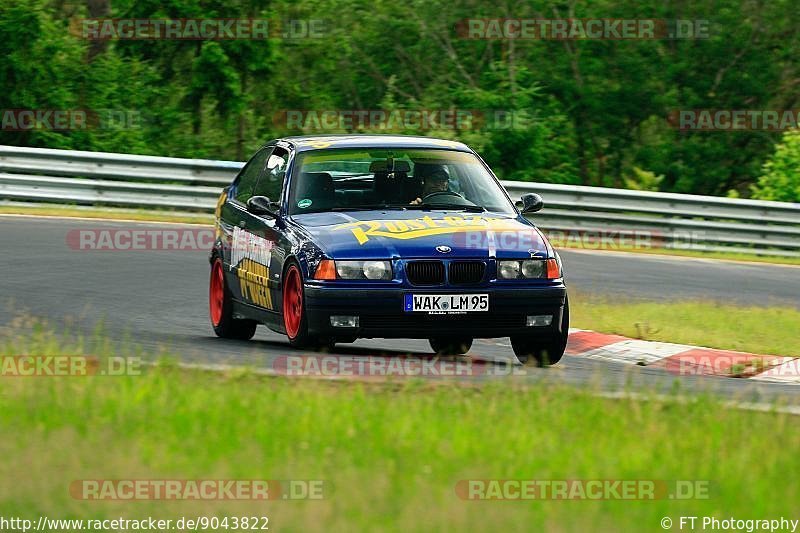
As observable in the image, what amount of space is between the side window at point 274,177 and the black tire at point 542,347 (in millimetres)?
2112

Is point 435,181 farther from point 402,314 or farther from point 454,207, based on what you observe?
point 402,314

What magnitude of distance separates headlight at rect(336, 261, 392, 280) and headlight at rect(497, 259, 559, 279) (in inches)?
29.4

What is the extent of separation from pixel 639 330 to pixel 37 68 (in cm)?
1784

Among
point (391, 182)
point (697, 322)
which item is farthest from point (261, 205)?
point (697, 322)

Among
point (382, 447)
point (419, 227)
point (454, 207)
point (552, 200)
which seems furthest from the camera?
point (552, 200)

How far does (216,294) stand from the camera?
488 inches

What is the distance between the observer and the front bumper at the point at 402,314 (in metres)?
9.90

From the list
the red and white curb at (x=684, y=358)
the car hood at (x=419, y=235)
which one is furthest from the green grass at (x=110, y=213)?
the car hood at (x=419, y=235)

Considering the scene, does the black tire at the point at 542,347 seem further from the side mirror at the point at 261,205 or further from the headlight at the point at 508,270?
the side mirror at the point at 261,205

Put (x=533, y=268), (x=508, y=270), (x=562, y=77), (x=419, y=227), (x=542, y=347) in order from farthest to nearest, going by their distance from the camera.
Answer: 1. (x=562, y=77)
2. (x=542, y=347)
3. (x=419, y=227)
4. (x=533, y=268)
5. (x=508, y=270)

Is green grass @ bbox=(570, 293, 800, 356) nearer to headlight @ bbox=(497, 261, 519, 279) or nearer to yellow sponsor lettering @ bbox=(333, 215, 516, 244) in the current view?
yellow sponsor lettering @ bbox=(333, 215, 516, 244)

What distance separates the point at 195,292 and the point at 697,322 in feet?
15.4

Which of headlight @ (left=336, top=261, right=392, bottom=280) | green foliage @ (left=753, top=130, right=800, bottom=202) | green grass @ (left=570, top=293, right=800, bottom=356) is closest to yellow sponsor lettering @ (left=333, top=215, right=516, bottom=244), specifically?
headlight @ (left=336, top=261, right=392, bottom=280)

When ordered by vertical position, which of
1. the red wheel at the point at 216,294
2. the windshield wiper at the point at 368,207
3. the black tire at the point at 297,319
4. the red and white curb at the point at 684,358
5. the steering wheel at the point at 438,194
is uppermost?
the steering wheel at the point at 438,194
